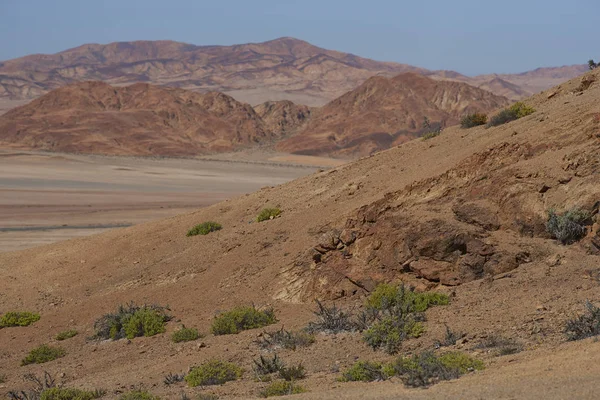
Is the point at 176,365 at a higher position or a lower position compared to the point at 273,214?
lower

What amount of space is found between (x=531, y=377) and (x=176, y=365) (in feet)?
18.6

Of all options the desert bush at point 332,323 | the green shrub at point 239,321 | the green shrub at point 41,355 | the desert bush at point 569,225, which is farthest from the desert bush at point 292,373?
the green shrub at point 41,355

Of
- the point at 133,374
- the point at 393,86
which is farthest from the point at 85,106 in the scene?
the point at 133,374

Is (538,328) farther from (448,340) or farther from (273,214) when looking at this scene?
(273,214)

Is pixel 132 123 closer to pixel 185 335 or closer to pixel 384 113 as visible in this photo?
pixel 384 113

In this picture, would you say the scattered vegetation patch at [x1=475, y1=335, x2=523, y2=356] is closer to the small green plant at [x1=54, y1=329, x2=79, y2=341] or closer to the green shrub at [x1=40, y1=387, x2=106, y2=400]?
the green shrub at [x1=40, y1=387, x2=106, y2=400]

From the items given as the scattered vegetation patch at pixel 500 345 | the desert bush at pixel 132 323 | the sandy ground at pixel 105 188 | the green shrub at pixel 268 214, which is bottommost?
the sandy ground at pixel 105 188

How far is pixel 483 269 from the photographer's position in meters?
11.9

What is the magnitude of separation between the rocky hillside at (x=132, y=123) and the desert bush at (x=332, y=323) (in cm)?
9540

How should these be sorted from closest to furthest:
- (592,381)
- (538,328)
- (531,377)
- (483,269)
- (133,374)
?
(592,381) → (531,377) → (538,328) → (133,374) → (483,269)

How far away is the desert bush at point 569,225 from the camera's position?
1180 centimetres

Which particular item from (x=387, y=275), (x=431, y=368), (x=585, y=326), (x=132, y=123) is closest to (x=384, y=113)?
(x=132, y=123)

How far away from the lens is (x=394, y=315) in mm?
10586

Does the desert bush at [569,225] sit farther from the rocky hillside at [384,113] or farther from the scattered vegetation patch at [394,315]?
the rocky hillside at [384,113]
